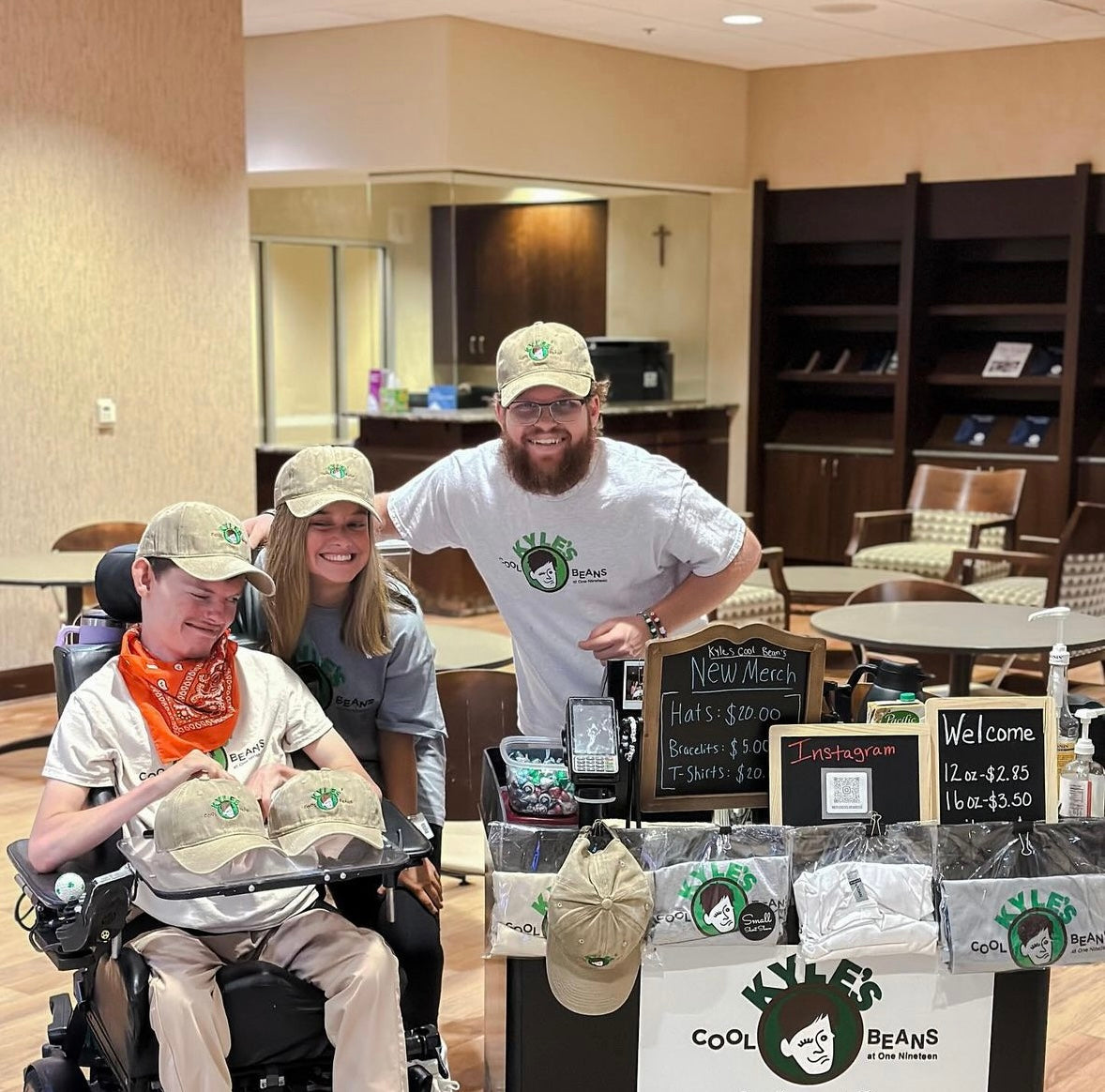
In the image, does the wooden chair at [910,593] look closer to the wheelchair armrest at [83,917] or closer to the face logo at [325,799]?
the face logo at [325,799]

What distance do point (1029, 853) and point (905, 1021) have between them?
0.32 metres

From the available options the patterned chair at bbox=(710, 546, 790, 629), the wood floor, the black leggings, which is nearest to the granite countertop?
the patterned chair at bbox=(710, 546, 790, 629)

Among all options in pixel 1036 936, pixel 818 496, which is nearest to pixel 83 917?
pixel 1036 936

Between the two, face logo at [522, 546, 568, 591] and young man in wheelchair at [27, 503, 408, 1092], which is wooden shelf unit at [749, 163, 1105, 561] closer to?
face logo at [522, 546, 568, 591]

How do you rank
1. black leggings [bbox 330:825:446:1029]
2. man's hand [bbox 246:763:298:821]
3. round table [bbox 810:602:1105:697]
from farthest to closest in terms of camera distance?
1. round table [bbox 810:602:1105:697]
2. black leggings [bbox 330:825:446:1029]
3. man's hand [bbox 246:763:298:821]

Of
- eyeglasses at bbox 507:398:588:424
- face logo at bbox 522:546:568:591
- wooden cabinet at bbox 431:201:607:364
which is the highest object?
wooden cabinet at bbox 431:201:607:364

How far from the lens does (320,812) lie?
2.21 m

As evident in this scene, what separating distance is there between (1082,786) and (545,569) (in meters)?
1.07

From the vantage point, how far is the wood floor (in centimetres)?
321

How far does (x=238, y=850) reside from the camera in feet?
6.93

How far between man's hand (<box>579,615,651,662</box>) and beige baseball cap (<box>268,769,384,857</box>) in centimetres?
65

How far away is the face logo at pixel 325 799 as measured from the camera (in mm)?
2213

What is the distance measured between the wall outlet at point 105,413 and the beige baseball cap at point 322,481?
4061 millimetres

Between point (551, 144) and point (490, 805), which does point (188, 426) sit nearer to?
point (551, 144)
